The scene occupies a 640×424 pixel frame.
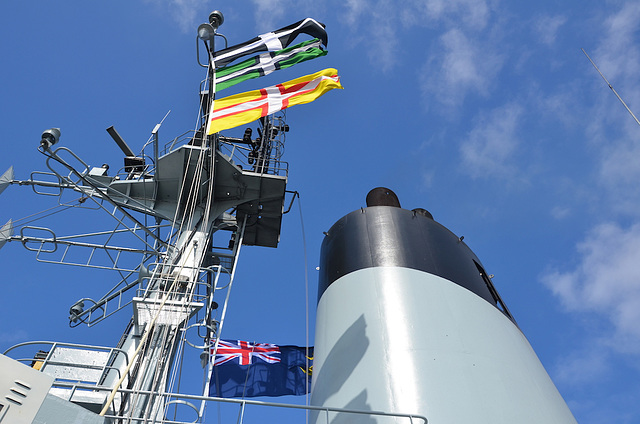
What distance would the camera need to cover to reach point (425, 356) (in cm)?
458

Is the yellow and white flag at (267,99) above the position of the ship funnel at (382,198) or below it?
above

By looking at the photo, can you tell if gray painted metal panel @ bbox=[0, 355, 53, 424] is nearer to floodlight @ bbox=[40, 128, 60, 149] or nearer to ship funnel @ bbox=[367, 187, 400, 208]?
ship funnel @ bbox=[367, 187, 400, 208]

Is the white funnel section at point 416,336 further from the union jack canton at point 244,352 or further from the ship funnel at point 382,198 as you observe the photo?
the union jack canton at point 244,352

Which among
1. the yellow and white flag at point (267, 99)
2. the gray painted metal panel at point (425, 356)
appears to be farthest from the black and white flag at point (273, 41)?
the gray painted metal panel at point (425, 356)

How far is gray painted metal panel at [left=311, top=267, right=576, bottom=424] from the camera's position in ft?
13.8

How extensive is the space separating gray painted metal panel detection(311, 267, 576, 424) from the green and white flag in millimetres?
4424

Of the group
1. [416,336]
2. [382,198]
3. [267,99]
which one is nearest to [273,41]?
[267,99]

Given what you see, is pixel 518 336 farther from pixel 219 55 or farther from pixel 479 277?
pixel 219 55

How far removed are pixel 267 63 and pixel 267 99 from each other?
792 mm

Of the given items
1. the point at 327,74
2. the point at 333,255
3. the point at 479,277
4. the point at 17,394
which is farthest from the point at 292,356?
the point at 17,394

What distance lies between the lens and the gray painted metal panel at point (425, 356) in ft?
13.8

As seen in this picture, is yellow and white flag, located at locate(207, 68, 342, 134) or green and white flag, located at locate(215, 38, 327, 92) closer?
yellow and white flag, located at locate(207, 68, 342, 134)

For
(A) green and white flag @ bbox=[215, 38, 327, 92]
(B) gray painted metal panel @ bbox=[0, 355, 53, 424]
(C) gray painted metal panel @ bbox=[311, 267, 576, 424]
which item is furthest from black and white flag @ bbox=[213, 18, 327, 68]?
(B) gray painted metal panel @ bbox=[0, 355, 53, 424]

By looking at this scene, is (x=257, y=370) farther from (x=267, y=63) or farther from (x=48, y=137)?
(x=267, y=63)
